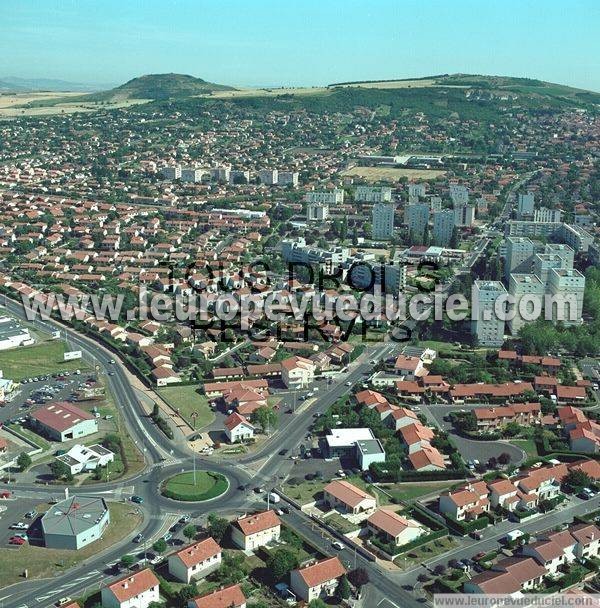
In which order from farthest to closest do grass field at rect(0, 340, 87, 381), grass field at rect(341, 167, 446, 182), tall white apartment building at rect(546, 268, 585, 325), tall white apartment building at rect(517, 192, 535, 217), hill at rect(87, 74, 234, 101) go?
hill at rect(87, 74, 234, 101) → grass field at rect(341, 167, 446, 182) → tall white apartment building at rect(517, 192, 535, 217) → tall white apartment building at rect(546, 268, 585, 325) → grass field at rect(0, 340, 87, 381)

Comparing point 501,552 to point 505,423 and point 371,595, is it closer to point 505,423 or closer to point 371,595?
point 371,595

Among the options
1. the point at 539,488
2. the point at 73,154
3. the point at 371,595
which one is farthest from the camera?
the point at 73,154

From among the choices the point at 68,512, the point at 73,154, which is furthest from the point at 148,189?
the point at 68,512

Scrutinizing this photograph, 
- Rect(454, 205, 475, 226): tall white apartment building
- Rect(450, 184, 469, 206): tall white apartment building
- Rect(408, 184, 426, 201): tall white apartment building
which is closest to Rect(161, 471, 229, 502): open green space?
Rect(454, 205, 475, 226): tall white apartment building

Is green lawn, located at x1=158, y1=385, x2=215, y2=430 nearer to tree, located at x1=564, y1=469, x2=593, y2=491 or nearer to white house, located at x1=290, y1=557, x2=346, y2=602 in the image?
white house, located at x1=290, y1=557, x2=346, y2=602

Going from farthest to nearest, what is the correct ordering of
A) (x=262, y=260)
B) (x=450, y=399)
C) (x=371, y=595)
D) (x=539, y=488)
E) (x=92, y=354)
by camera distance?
(x=262, y=260) < (x=92, y=354) < (x=450, y=399) < (x=539, y=488) < (x=371, y=595)

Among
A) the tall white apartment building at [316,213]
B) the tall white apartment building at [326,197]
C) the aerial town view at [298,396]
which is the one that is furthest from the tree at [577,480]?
the tall white apartment building at [326,197]
